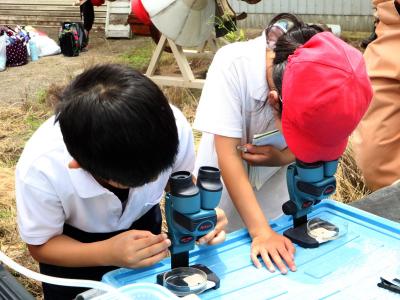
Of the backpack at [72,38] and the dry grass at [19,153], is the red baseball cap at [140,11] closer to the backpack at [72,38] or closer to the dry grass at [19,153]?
the dry grass at [19,153]

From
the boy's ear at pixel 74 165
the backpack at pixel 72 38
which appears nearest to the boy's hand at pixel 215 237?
the boy's ear at pixel 74 165

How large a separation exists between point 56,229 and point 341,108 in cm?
66

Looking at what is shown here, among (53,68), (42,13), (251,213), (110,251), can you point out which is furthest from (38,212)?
(42,13)

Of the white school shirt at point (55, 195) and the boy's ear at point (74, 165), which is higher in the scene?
the boy's ear at point (74, 165)

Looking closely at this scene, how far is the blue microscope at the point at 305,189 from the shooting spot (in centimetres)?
117

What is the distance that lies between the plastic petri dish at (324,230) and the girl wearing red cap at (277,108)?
77 mm

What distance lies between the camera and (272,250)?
3.81 ft

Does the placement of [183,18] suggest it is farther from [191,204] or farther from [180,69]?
[191,204]

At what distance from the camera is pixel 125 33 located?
6.70m

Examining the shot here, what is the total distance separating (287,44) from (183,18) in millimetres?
2821

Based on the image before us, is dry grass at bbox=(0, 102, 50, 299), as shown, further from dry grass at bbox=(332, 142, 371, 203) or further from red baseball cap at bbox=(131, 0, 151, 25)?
dry grass at bbox=(332, 142, 371, 203)

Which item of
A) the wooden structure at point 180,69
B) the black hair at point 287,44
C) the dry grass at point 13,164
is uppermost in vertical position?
the black hair at point 287,44

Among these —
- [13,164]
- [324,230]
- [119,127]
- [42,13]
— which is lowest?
[13,164]

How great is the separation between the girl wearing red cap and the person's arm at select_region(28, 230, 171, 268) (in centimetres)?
23
